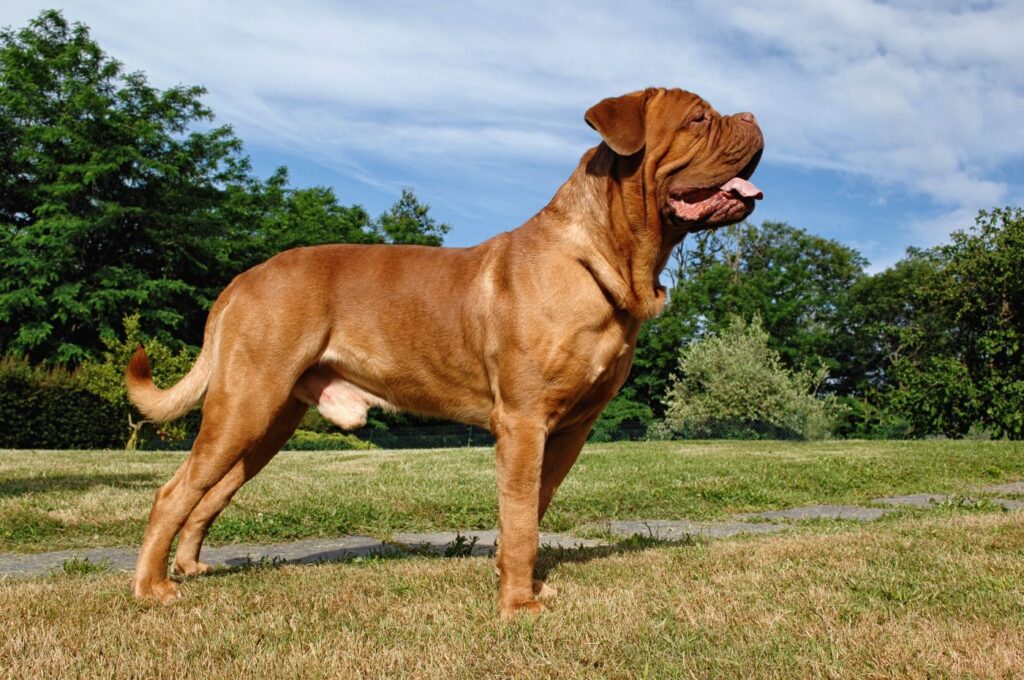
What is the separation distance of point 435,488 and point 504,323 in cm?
520

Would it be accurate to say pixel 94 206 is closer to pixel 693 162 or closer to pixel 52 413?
pixel 52 413

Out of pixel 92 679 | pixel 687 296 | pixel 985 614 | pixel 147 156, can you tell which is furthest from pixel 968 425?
pixel 147 156

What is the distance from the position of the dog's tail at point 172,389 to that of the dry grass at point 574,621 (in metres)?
0.91

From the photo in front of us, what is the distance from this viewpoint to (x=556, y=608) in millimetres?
3654

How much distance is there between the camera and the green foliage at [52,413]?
63.0 ft

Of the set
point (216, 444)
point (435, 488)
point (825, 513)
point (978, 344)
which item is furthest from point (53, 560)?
point (978, 344)

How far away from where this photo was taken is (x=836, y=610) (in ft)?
11.2

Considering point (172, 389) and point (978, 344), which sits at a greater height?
point (978, 344)

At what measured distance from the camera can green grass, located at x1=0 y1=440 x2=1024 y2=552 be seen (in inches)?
258

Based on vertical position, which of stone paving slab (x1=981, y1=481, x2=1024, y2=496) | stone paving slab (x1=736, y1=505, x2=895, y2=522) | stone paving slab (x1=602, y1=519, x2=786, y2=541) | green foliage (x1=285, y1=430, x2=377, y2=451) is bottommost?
green foliage (x1=285, y1=430, x2=377, y2=451)

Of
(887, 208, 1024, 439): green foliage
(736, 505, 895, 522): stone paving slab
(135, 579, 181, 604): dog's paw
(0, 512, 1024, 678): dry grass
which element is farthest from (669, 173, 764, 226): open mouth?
(887, 208, 1024, 439): green foliage

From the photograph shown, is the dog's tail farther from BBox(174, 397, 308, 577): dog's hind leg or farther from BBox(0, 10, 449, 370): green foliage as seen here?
BBox(0, 10, 449, 370): green foliage

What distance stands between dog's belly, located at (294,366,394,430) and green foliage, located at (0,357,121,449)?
18109mm

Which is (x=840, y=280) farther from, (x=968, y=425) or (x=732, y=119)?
(x=732, y=119)
